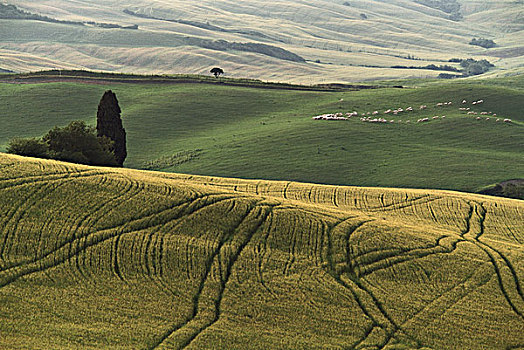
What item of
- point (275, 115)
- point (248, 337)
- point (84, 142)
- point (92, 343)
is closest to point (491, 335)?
point (248, 337)

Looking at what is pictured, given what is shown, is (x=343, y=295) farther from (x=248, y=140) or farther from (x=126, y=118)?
(x=126, y=118)

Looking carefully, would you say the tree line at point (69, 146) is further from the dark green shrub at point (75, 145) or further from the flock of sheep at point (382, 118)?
the flock of sheep at point (382, 118)

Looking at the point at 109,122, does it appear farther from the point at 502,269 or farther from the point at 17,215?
the point at 502,269

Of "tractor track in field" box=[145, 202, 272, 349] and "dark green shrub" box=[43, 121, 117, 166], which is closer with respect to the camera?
"tractor track in field" box=[145, 202, 272, 349]

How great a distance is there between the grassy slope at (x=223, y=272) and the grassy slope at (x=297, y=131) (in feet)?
134

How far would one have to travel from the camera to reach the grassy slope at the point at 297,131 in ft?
259

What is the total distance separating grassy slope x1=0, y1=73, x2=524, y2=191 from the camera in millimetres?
78875

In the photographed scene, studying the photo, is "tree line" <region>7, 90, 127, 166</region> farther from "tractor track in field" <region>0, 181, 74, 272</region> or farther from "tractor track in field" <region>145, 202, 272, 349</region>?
"tractor track in field" <region>145, 202, 272, 349</region>

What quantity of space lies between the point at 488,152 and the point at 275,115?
38.6m

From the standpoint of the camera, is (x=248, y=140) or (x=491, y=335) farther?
(x=248, y=140)

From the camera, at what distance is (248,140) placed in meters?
91.1

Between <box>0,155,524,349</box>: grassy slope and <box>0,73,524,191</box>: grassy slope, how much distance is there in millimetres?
40889

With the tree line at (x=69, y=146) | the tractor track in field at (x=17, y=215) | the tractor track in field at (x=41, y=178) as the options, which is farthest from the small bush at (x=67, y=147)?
the tractor track in field at (x=17, y=215)

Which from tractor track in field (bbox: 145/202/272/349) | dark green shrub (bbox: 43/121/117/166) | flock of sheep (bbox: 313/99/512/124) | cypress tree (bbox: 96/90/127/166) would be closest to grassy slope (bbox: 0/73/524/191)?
flock of sheep (bbox: 313/99/512/124)
